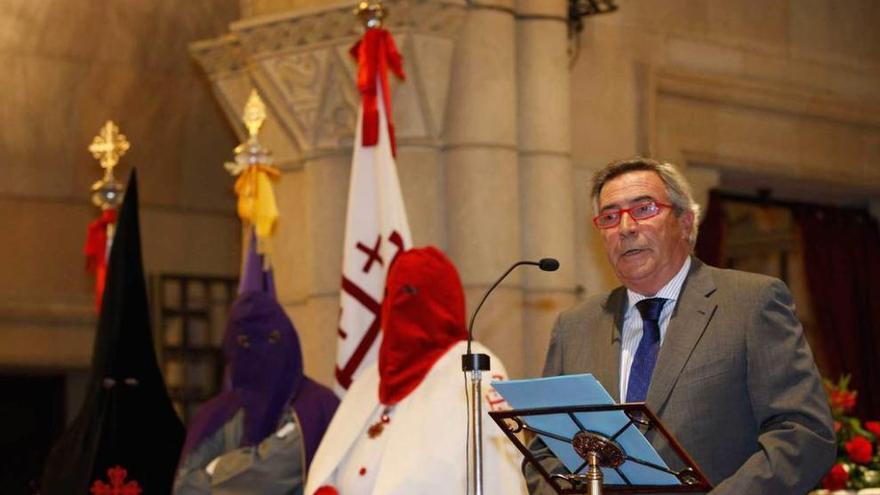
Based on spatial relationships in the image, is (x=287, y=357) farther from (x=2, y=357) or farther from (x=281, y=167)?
(x=2, y=357)

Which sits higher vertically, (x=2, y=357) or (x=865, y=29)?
(x=865, y=29)

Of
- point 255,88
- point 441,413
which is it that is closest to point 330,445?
point 441,413

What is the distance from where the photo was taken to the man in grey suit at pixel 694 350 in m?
4.17

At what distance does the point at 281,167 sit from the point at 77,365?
307 cm

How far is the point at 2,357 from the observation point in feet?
34.3

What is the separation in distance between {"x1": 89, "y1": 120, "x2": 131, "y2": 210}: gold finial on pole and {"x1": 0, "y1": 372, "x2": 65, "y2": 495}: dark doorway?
8.85ft

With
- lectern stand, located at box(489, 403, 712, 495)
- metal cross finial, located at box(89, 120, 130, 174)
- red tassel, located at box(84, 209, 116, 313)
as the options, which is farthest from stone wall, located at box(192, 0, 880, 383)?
lectern stand, located at box(489, 403, 712, 495)

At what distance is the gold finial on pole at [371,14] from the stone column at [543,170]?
3.27 feet

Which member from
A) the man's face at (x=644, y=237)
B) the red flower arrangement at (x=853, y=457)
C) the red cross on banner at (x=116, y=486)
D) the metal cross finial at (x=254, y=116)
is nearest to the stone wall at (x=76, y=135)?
the metal cross finial at (x=254, y=116)

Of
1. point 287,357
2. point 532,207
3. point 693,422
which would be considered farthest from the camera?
point 532,207

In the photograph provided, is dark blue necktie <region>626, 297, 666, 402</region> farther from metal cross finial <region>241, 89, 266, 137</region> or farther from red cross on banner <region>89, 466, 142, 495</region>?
metal cross finial <region>241, 89, 266, 137</region>

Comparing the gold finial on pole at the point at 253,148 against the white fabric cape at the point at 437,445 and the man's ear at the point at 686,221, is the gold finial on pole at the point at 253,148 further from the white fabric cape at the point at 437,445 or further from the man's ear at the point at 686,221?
the man's ear at the point at 686,221

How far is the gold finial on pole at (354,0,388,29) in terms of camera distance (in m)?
7.33

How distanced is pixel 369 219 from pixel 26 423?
4.27m
